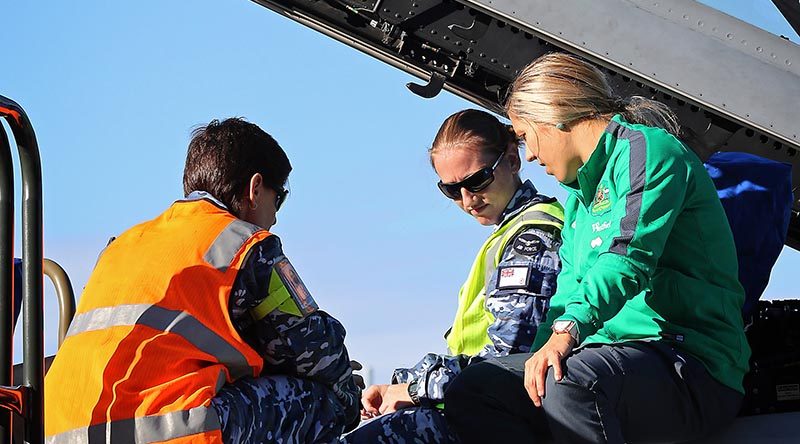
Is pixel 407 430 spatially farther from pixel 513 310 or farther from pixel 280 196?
pixel 280 196

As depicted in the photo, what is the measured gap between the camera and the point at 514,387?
229 cm

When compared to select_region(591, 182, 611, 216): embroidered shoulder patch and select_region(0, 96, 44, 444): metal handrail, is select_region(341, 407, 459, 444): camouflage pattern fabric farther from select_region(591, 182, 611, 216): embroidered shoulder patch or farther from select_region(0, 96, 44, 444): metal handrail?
select_region(0, 96, 44, 444): metal handrail

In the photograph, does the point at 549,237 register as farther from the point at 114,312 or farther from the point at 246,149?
the point at 114,312

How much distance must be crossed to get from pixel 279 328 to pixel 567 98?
888mm

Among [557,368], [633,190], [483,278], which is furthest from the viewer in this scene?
[483,278]

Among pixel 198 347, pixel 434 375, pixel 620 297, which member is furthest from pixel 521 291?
pixel 198 347

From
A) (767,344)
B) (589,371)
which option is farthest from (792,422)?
(589,371)

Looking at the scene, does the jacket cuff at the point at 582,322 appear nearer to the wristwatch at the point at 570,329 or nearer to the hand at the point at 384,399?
the wristwatch at the point at 570,329

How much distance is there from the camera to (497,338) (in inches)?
108

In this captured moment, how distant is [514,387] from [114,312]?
922mm

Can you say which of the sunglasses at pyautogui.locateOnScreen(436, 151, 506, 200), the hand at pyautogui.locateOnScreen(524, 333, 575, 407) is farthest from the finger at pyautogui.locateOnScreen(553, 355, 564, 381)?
the sunglasses at pyautogui.locateOnScreen(436, 151, 506, 200)

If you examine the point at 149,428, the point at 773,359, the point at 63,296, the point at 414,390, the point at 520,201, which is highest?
the point at 520,201

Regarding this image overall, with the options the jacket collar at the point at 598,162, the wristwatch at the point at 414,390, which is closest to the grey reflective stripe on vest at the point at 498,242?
the wristwatch at the point at 414,390

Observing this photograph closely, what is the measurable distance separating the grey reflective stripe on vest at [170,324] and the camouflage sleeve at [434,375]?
581 mm
